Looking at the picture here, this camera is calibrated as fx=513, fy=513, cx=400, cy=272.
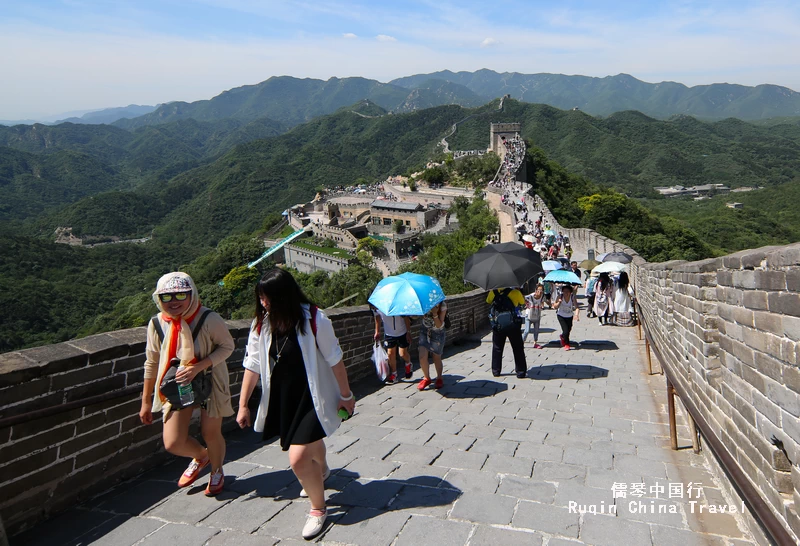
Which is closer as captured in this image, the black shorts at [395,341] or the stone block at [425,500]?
the stone block at [425,500]

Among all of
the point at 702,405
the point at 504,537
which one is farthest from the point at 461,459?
the point at 702,405

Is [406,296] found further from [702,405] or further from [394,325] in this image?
[702,405]

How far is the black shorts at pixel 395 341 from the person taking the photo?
5.79m

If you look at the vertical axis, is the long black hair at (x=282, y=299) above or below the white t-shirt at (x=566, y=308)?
above

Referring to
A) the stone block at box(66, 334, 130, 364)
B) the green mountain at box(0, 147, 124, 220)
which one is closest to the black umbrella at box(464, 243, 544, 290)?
the stone block at box(66, 334, 130, 364)

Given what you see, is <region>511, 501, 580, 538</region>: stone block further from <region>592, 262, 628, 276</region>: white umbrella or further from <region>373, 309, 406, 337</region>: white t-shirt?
<region>592, 262, 628, 276</region>: white umbrella

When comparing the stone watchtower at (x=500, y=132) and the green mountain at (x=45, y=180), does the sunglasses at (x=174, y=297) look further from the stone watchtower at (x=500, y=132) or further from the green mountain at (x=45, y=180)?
the green mountain at (x=45, y=180)

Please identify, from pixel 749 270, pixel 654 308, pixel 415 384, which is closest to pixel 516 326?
pixel 415 384

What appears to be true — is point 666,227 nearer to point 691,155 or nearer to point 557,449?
point 557,449

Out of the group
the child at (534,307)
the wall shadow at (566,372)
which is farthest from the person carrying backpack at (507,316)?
the child at (534,307)

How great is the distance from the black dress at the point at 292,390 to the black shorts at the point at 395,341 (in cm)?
304

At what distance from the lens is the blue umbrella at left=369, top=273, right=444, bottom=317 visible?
5.28 m

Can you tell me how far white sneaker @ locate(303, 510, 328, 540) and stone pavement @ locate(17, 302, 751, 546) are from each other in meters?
0.07

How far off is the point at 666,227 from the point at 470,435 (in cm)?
3876
